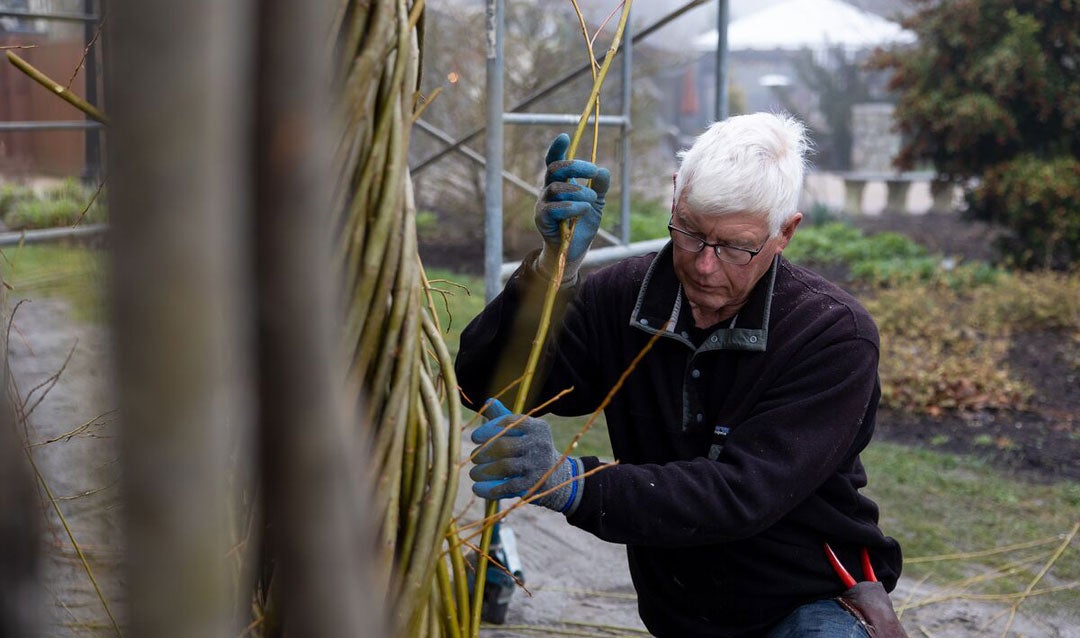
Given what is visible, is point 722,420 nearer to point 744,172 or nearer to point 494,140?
point 744,172

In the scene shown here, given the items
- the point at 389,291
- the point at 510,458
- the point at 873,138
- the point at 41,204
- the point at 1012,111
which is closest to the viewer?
the point at 389,291

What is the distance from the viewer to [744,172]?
209cm

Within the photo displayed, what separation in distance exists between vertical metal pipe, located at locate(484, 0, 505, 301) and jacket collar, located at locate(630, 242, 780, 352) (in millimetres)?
953

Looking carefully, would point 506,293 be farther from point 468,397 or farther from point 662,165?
point 662,165

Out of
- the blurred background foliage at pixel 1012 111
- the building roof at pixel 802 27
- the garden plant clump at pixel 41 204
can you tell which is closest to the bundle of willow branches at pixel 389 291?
the garden plant clump at pixel 41 204

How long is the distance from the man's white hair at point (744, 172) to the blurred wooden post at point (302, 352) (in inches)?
67.1

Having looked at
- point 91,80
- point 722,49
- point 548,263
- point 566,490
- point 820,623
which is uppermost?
point 722,49

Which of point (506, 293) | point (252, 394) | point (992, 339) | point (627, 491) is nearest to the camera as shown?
point (252, 394)

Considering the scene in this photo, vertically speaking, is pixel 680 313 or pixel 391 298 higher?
pixel 391 298

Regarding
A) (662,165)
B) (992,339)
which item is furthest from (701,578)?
(662,165)

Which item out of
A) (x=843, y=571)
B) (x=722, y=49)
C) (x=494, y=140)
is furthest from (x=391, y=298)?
(x=722, y=49)

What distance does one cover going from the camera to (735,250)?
211cm

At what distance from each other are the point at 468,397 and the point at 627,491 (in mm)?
481

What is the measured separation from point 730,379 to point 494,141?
4.18ft
